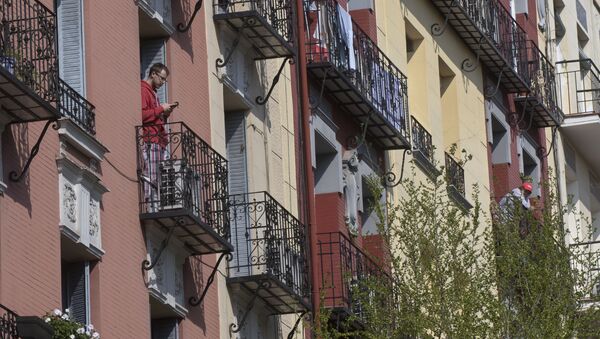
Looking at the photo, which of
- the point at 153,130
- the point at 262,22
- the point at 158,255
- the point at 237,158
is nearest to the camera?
the point at 158,255

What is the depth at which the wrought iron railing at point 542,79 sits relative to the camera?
51.5 m

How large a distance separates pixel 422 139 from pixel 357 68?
4191mm

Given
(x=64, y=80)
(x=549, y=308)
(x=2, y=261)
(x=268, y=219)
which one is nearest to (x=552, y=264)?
(x=549, y=308)

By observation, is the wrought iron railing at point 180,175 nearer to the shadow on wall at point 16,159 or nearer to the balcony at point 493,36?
the shadow on wall at point 16,159

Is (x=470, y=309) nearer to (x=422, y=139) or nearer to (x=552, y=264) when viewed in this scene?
(x=552, y=264)

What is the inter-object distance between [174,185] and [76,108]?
2.27 metres

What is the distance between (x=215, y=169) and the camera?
104 feet

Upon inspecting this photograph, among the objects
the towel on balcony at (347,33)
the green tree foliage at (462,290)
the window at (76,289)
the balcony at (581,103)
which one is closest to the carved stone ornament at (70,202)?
the window at (76,289)

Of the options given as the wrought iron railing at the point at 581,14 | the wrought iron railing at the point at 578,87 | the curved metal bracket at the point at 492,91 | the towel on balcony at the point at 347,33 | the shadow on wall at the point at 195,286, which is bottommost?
the shadow on wall at the point at 195,286

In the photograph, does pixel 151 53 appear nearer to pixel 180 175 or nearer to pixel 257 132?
pixel 180 175

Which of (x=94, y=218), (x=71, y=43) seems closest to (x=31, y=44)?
(x=71, y=43)

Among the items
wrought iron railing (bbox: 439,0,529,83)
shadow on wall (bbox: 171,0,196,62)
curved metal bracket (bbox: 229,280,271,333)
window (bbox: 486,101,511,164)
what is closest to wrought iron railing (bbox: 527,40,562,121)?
wrought iron railing (bbox: 439,0,529,83)

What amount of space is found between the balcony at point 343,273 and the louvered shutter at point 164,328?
4048 millimetres

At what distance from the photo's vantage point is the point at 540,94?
171 feet
